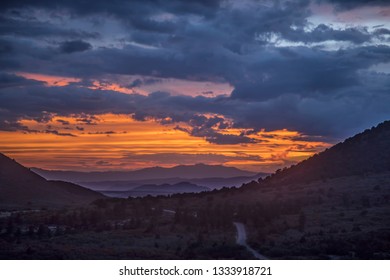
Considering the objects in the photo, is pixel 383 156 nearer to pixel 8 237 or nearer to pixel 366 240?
pixel 366 240

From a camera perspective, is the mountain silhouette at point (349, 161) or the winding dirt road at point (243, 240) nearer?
the winding dirt road at point (243, 240)

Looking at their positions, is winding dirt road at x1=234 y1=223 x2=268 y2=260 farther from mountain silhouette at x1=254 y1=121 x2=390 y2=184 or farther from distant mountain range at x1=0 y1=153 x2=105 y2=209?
mountain silhouette at x1=254 y1=121 x2=390 y2=184

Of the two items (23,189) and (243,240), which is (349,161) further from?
(243,240)

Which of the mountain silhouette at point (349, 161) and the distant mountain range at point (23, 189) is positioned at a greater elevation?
the mountain silhouette at point (349, 161)

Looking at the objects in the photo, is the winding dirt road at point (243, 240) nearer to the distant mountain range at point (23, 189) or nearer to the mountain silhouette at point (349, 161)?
the distant mountain range at point (23, 189)

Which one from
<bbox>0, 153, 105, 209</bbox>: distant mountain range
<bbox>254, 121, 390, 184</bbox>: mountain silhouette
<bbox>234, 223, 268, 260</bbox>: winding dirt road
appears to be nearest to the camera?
<bbox>234, 223, 268, 260</bbox>: winding dirt road

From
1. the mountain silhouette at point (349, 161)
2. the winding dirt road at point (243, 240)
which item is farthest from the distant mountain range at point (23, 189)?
the winding dirt road at point (243, 240)

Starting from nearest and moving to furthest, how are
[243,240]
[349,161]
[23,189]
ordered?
1. [243,240]
2. [23,189]
3. [349,161]

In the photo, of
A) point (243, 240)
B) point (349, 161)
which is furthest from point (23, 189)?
point (243, 240)

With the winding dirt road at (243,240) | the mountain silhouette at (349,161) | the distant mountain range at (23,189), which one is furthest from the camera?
the mountain silhouette at (349,161)

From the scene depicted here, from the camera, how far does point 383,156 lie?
8312 cm

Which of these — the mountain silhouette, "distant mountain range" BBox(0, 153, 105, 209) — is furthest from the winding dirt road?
the mountain silhouette

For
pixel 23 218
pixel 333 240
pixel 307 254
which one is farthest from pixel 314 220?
pixel 23 218

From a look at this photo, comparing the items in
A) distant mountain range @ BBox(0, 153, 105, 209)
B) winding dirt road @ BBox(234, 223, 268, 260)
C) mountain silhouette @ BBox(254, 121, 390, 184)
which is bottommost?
winding dirt road @ BBox(234, 223, 268, 260)
